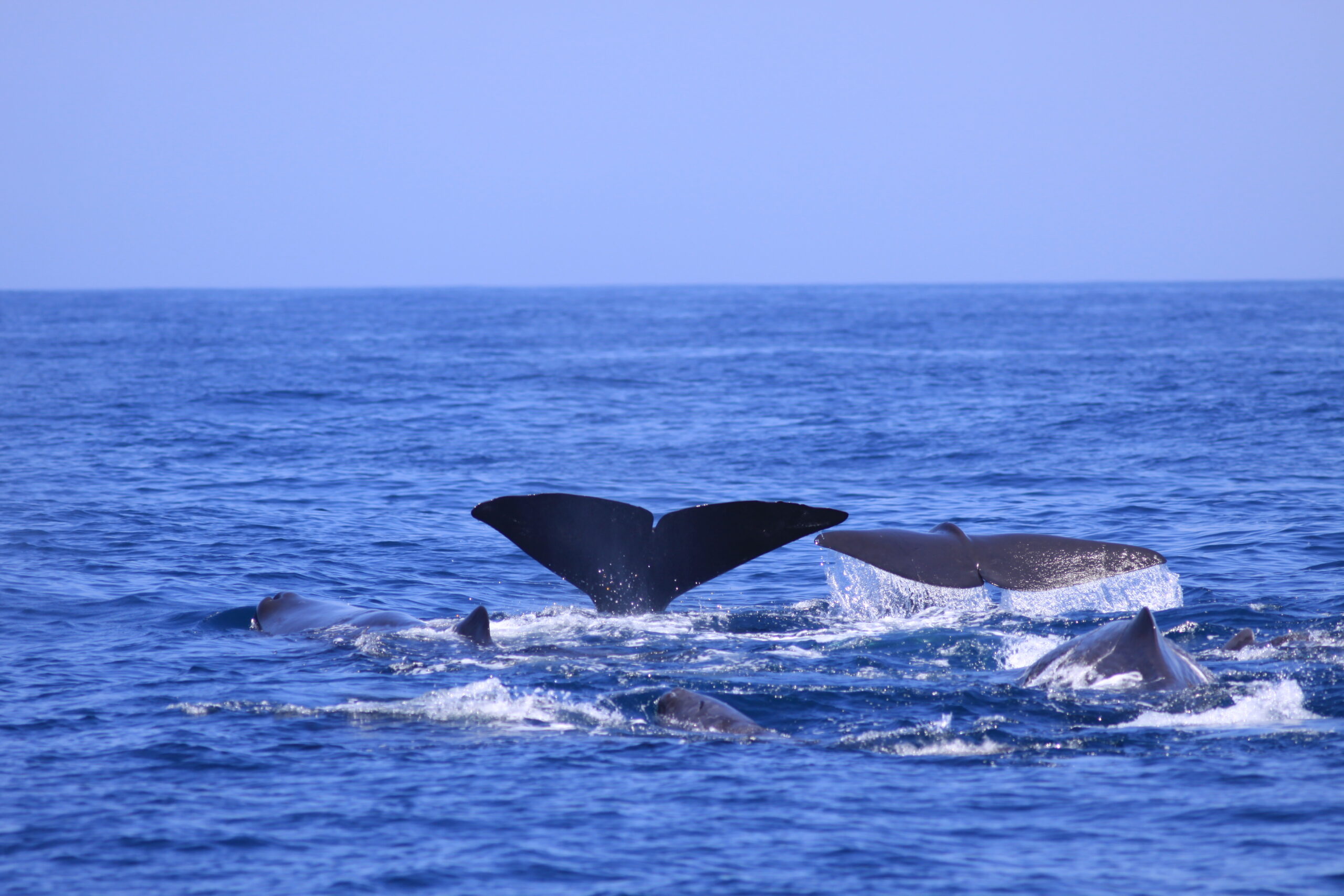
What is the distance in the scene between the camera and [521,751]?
26.4ft

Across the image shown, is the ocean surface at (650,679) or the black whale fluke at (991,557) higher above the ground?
the black whale fluke at (991,557)

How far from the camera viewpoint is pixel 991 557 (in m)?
9.49

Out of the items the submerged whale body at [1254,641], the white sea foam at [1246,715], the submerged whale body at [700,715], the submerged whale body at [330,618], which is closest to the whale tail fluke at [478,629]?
the submerged whale body at [330,618]

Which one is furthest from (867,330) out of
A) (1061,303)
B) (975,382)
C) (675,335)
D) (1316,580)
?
(1316,580)

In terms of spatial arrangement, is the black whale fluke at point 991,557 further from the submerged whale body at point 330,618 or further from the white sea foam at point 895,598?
the submerged whale body at point 330,618

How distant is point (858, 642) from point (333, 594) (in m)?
5.49

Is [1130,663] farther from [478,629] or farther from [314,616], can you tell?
[314,616]

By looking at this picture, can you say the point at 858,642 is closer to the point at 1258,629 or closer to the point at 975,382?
the point at 1258,629

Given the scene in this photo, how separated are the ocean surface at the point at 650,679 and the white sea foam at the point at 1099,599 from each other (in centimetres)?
A: 5

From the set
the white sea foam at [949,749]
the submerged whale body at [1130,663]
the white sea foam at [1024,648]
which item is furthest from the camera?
the white sea foam at [1024,648]

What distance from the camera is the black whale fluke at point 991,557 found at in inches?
363

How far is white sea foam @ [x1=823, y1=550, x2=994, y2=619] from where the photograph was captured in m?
11.6

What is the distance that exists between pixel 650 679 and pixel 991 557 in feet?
8.16

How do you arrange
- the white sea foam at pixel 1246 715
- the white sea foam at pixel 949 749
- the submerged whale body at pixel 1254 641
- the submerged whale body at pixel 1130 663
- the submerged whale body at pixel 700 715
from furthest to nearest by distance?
the submerged whale body at pixel 1254 641
the submerged whale body at pixel 1130 663
the submerged whale body at pixel 700 715
the white sea foam at pixel 1246 715
the white sea foam at pixel 949 749
